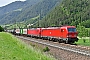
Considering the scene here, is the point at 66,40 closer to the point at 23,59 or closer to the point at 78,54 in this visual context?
the point at 78,54

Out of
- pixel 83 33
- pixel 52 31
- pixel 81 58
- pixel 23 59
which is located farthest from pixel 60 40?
pixel 83 33

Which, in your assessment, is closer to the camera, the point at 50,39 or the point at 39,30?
the point at 50,39

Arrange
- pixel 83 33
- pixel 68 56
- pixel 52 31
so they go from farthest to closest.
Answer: pixel 83 33 < pixel 52 31 < pixel 68 56

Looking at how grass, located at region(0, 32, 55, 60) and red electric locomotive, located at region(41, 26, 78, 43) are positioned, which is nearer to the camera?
grass, located at region(0, 32, 55, 60)

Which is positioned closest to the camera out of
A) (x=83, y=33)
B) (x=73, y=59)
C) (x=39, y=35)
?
(x=73, y=59)

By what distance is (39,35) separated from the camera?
244ft

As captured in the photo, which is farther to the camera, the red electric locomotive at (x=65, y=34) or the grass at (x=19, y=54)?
the red electric locomotive at (x=65, y=34)

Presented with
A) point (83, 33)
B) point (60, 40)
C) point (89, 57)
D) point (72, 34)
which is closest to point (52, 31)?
point (60, 40)

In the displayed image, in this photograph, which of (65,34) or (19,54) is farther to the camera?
(65,34)

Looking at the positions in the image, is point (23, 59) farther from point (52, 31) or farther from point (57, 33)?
point (52, 31)

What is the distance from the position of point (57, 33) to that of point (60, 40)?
243cm

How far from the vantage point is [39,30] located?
245 feet

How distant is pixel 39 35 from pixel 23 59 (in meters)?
58.9

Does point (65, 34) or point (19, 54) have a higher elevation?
point (65, 34)
